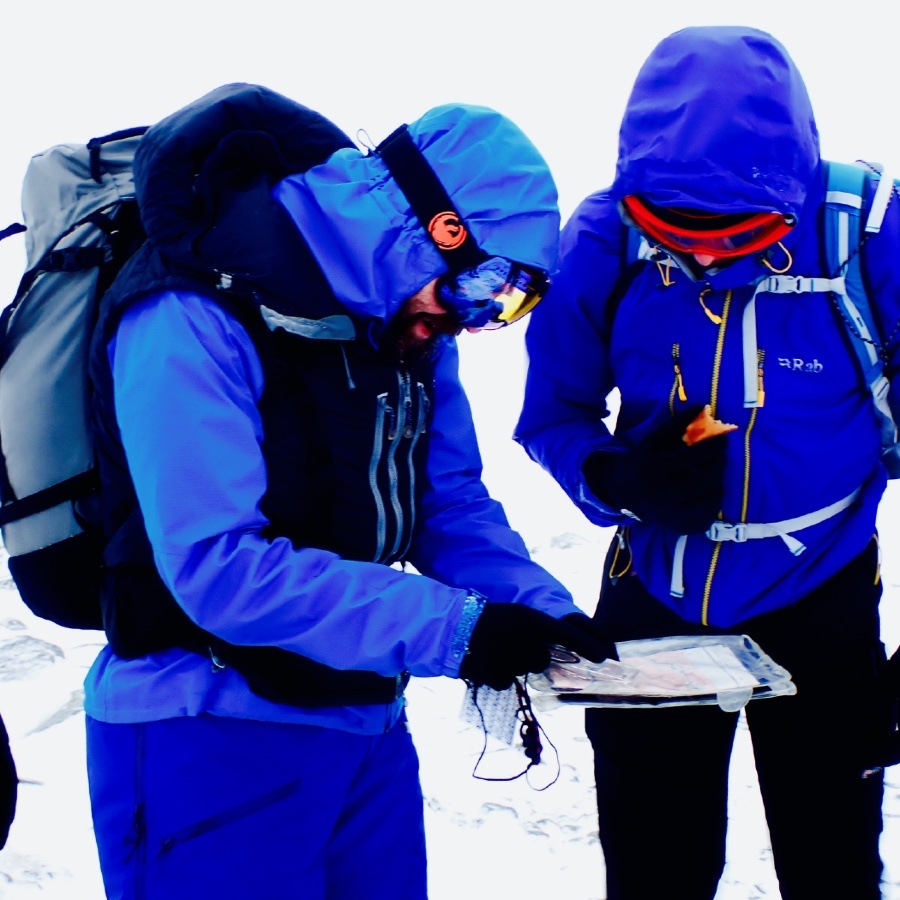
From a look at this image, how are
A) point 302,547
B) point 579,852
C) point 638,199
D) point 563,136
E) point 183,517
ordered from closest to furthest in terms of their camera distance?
point 183,517 → point 302,547 → point 638,199 → point 579,852 → point 563,136

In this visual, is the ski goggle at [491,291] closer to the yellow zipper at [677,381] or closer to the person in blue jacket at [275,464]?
the person in blue jacket at [275,464]

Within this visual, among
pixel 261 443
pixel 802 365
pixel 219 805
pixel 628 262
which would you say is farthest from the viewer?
pixel 628 262

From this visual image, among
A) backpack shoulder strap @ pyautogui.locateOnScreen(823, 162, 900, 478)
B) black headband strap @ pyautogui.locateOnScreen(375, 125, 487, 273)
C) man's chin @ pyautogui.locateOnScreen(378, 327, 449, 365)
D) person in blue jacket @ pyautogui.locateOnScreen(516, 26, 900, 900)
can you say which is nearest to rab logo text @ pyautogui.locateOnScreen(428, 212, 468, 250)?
black headband strap @ pyautogui.locateOnScreen(375, 125, 487, 273)

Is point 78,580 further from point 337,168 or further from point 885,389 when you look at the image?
point 885,389

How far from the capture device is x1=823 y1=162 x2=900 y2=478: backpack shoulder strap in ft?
5.90

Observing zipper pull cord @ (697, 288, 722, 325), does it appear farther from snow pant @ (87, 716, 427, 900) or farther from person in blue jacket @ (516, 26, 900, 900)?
snow pant @ (87, 716, 427, 900)

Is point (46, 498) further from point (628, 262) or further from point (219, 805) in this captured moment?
point (628, 262)

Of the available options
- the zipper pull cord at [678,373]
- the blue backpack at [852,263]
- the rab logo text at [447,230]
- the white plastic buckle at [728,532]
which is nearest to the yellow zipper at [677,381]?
the zipper pull cord at [678,373]

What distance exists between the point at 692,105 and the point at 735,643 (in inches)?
43.1

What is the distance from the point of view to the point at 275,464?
1473mm

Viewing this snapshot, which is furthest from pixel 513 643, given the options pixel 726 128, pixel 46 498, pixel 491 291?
pixel 726 128

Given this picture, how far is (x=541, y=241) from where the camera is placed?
1.56m

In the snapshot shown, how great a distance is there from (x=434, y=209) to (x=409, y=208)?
42 mm

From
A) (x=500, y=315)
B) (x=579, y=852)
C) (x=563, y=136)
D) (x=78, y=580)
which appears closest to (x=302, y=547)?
(x=78, y=580)
